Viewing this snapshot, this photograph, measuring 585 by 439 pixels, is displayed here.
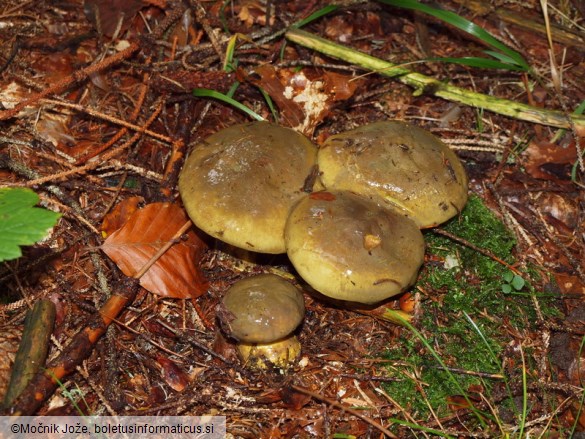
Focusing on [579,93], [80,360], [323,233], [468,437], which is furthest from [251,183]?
[579,93]

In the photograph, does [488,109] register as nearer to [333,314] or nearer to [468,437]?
[333,314]

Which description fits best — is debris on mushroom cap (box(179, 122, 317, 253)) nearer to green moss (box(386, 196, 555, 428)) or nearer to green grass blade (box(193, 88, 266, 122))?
green grass blade (box(193, 88, 266, 122))

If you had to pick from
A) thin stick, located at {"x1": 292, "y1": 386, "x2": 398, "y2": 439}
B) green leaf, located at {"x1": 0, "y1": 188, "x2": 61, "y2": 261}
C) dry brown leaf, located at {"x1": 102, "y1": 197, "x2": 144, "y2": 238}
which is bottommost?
thin stick, located at {"x1": 292, "y1": 386, "x2": 398, "y2": 439}

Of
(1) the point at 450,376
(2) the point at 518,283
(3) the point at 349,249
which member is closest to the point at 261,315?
Answer: (3) the point at 349,249

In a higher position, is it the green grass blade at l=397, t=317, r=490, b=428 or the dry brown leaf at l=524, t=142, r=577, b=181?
the dry brown leaf at l=524, t=142, r=577, b=181

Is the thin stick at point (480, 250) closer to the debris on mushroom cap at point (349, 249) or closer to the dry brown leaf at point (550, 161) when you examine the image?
the debris on mushroom cap at point (349, 249)

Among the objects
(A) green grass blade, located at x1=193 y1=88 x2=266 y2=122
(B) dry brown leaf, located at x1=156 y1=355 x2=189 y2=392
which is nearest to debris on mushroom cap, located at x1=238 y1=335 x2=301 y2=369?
(B) dry brown leaf, located at x1=156 y1=355 x2=189 y2=392

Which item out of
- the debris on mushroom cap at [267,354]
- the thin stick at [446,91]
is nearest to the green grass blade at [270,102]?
the thin stick at [446,91]
